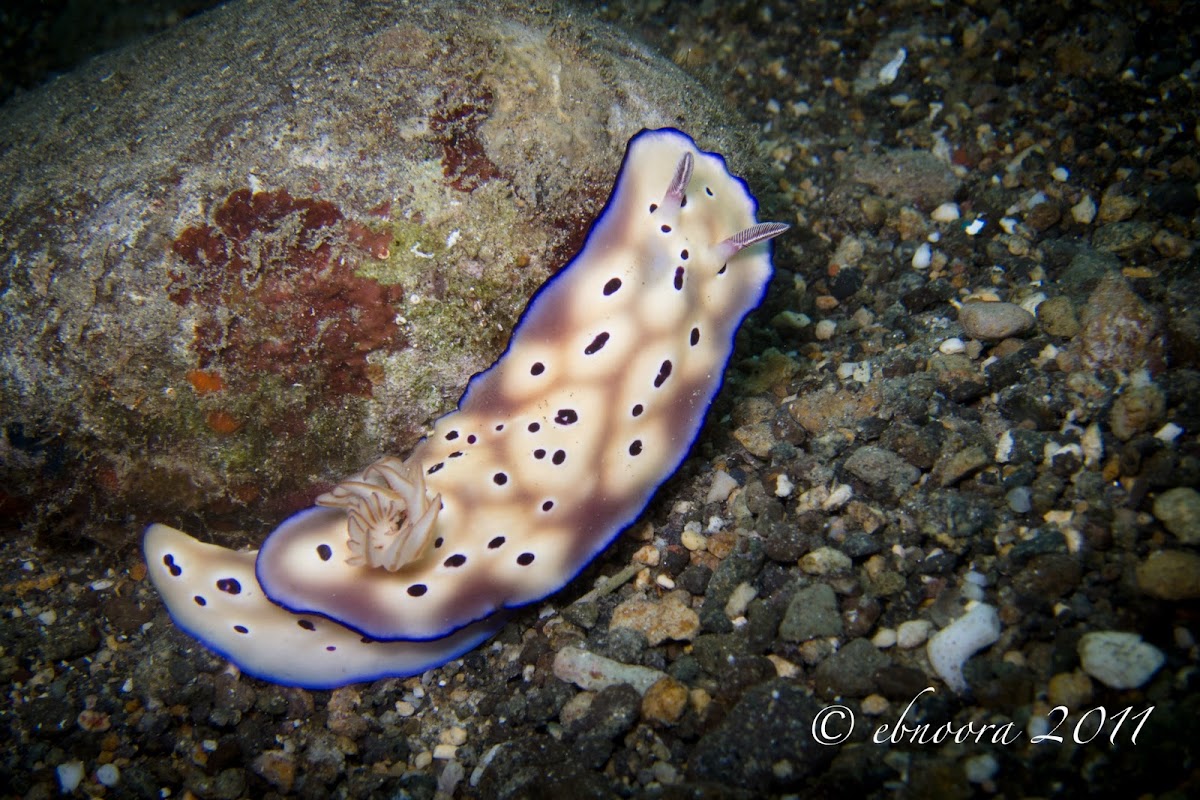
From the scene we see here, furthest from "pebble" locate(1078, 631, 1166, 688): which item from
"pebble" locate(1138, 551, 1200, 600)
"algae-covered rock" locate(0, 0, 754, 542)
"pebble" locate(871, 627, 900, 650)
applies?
"algae-covered rock" locate(0, 0, 754, 542)

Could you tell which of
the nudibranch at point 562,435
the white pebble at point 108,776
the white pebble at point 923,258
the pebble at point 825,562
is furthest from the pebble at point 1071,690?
the white pebble at point 108,776

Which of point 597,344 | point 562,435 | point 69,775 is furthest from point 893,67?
point 69,775

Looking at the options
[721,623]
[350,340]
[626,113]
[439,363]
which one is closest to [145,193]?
[350,340]

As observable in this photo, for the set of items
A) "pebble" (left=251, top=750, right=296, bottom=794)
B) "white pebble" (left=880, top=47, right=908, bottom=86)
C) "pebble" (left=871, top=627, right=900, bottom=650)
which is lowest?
"pebble" (left=251, top=750, right=296, bottom=794)

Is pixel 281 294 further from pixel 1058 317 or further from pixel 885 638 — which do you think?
pixel 1058 317

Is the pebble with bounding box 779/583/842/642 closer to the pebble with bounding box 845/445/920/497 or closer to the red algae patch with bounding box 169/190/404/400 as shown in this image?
the pebble with bounding box 845/445/920/497

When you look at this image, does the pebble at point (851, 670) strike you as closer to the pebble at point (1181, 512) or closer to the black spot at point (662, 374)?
the pebble at point (1181, 512)
